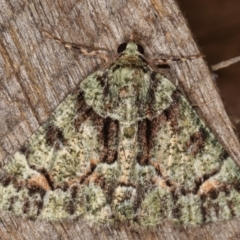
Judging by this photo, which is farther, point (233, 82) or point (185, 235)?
point (233, 82)

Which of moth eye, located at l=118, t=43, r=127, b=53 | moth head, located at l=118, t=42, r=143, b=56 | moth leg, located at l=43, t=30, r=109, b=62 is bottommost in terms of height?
moth head, located at l=118, t=42, r=143, b=56

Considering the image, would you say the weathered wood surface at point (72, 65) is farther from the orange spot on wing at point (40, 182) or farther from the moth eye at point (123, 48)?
the orange spot on wing at point (40, 182)

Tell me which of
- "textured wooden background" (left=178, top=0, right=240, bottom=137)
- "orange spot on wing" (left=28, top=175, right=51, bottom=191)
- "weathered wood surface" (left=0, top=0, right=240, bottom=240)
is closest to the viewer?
"weathered wood surface" (left=0, top=0, right=240, bottom=240)

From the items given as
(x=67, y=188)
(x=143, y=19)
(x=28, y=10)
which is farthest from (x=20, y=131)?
(x=143, y=19)

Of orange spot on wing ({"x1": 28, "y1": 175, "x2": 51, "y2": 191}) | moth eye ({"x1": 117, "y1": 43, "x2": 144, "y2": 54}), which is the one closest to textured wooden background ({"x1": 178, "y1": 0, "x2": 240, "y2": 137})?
moth eye ({"x1": 117, "y1": 43, "x2": 144, "y2": 54})

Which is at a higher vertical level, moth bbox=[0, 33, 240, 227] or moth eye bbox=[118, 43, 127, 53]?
moth eye bbox=[118, 43, 127, 53]

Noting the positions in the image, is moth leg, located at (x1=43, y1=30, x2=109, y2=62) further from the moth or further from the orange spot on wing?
the orange spot on wing

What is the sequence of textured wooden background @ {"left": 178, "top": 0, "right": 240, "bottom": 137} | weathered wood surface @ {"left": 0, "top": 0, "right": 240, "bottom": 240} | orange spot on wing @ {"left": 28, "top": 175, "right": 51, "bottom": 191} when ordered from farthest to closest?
textured wooden background @ {"left": 178, "top": 0, "right": 240, "bottom": 137}, orange spot on wing @ {"left": 28, "top": 175, "right": 51, "bottom": 191}, weathered wood surface @ {"left": 0, "top": 0, "right": 240, "bottom": 240}

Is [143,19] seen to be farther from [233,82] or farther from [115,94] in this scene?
[233,82]
